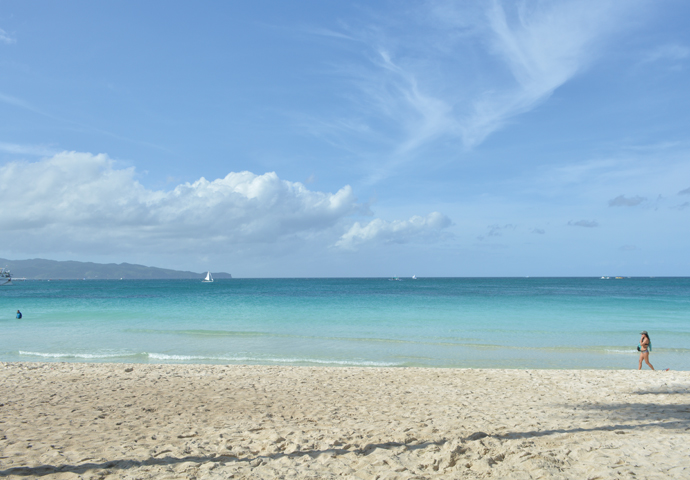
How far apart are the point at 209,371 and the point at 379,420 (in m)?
6.76

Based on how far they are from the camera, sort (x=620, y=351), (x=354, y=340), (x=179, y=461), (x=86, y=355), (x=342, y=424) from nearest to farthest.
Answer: (x=179, y=461) < (x=342, y=424) < (x=86, y=355) < (x=620, y=351) < (x=354, y=340)

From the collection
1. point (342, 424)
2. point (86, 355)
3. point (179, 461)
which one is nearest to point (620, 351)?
point (342, 424)

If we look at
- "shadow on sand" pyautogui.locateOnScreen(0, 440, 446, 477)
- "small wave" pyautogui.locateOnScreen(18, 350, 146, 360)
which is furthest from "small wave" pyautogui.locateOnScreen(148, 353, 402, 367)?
"shadow on sand" pyautogui.locateOnScreen(0, 440, 446, 477)

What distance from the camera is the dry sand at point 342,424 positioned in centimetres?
556

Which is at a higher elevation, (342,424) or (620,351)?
(342,424)

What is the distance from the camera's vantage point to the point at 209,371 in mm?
12617

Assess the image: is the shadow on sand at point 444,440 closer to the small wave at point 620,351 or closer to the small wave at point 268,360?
the small wave at point 268,360

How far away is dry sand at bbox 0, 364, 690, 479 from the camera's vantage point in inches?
219

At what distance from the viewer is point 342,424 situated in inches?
299

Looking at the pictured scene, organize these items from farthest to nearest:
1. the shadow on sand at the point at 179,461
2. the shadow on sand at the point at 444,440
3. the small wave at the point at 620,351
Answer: the small wave at the point at 620,351 → the shadow on sand at the point at 444,440 → the shadow on sand at the point at 179,461

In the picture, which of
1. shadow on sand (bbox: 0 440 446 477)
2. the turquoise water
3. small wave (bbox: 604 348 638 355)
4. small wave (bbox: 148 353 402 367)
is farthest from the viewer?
small wave (bbox: 604 348 638 355)

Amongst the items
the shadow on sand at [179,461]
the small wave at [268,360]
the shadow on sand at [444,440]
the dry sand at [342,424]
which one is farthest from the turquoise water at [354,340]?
the shadow on sand at [179,461]

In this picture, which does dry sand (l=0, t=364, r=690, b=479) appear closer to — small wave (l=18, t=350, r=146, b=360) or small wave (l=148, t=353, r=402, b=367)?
small wave (l=148, t=353, r=402, b=367)

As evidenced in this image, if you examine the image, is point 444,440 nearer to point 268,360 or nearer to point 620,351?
point 268,360
